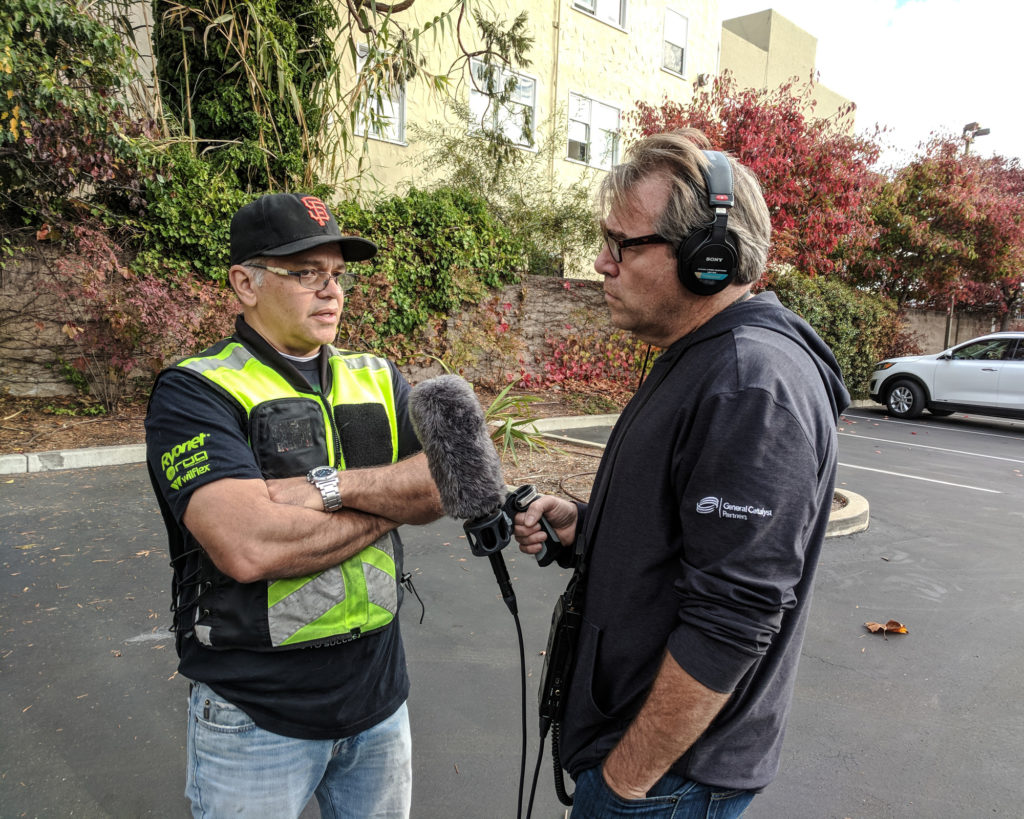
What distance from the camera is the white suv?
1320 centimetres

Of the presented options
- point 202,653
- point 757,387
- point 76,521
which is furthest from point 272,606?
point 76,521

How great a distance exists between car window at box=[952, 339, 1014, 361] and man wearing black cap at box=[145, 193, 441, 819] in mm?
15357

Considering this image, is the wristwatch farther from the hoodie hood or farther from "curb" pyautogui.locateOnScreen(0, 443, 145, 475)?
"curb" pyautogui.locateOnScreen(0, 443, 145, 475)

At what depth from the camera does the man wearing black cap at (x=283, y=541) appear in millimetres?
1560

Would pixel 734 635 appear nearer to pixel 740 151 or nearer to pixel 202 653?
pixel 202 653

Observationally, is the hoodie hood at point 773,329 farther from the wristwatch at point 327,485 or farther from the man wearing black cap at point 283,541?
the wristwatch at point 327,485

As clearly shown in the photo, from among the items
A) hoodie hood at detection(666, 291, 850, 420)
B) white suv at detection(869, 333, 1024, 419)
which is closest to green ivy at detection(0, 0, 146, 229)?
hoodie hood at detection(666, 291, 850, 420)

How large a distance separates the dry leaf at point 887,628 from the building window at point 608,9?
58.8ft

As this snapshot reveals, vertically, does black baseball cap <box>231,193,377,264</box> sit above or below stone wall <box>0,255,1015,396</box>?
above

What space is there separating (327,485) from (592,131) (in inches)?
758

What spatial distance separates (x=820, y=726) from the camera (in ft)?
11.3

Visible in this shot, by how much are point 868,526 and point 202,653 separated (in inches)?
260

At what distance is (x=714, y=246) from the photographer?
1441 mm

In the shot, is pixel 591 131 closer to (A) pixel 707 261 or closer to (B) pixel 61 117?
(B) pixel 61 117
